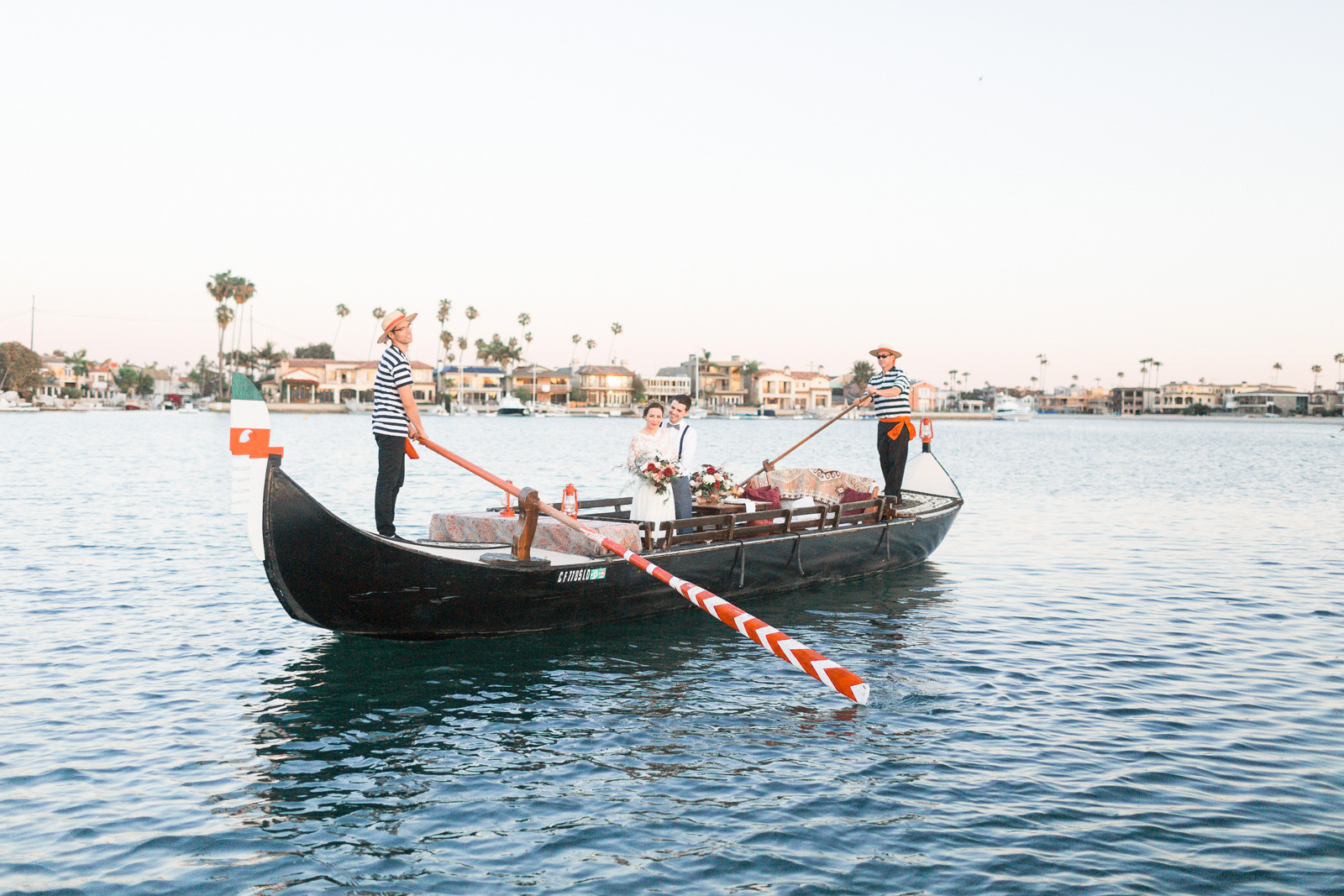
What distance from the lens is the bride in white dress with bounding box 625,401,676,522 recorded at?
34.6 ft

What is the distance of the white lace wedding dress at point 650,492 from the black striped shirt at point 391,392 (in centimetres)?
249

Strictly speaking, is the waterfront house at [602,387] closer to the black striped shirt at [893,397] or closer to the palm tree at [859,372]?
the palm tree at [859,372]

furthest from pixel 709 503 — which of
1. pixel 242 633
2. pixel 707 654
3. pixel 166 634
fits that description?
pixel 166 634

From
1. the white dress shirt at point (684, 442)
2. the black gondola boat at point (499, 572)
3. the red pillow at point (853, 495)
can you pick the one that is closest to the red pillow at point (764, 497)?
the black gondola boat at point (499, 572)

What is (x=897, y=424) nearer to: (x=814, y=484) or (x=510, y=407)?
(x=814, y=484)

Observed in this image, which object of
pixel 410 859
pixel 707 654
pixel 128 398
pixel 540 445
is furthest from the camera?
pixel 128 398

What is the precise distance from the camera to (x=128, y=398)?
153 metres

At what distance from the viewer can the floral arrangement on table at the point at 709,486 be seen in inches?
463

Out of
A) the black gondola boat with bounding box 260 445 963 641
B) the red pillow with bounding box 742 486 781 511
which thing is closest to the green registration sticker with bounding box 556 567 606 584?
the black gondola boat with bounding box 260 445 963 641

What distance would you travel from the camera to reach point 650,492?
1058 cm

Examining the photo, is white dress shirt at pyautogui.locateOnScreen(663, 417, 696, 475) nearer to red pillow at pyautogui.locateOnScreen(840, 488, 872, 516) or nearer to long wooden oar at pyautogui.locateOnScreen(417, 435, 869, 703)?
long wooden oar at pyautogui.locateOnScreen(417, 435, 869, 703)

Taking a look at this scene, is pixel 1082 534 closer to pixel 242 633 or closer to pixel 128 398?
pixel 242 633

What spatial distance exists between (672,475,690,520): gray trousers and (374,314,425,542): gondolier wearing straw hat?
3.04 meters

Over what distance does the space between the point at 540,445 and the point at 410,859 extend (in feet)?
193
